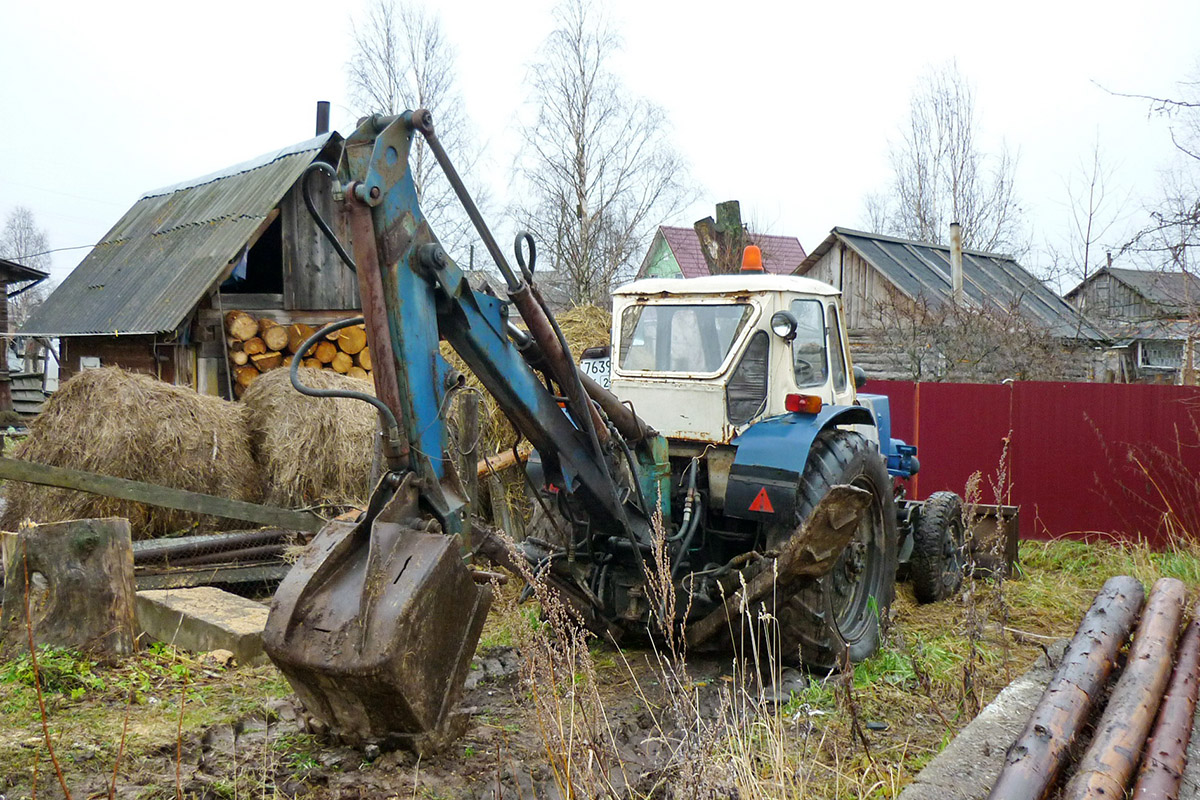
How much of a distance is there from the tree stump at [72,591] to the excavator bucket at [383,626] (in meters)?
2.02

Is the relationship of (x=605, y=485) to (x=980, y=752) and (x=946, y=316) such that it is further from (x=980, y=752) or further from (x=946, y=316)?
(x=946, y=316)

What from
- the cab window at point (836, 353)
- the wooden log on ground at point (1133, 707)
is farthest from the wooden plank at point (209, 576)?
the wooden log on ground at point (1133, 707)

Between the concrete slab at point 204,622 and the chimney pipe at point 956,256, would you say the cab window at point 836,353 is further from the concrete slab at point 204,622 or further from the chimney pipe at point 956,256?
the chimney pipe at point 956,256

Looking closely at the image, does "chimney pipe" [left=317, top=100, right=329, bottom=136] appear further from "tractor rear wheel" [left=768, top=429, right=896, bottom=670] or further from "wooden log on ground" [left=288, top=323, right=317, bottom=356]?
"tractor rear wheel" [left=768, top=429, right=896, bottom=670]

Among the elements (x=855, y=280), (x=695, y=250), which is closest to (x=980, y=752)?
(x=855, y=280)

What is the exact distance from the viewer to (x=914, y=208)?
3128 cm

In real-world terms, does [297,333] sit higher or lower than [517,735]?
higher

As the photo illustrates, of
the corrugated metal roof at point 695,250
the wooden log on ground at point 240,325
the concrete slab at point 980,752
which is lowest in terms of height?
the concrete slab at point 980,752

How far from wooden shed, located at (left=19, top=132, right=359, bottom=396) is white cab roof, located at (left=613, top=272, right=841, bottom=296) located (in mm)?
4991

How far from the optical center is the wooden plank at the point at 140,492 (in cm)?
561

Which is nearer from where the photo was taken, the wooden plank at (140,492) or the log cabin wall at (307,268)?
the wooden plank at (140,492)

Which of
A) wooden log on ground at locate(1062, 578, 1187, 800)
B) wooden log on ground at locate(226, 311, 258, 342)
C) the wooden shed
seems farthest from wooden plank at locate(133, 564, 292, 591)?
wooden log on ground at locate(1062, 578, 1187, 800)

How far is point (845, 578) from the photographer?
5520mm

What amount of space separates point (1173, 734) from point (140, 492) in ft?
18.5
